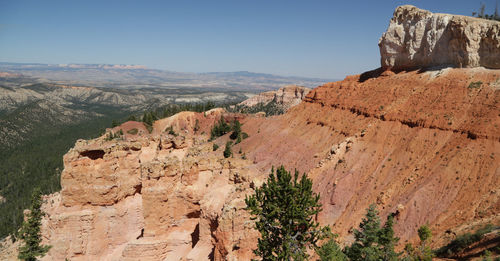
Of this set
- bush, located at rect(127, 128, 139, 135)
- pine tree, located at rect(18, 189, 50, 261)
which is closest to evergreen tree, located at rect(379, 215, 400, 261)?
pine tree, located at rect(18, 189, 50, 261)

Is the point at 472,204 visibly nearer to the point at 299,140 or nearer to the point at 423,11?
the point at 299,140

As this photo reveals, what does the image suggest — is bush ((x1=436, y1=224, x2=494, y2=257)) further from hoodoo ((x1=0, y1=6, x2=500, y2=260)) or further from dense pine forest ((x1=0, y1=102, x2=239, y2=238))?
dense pine forest ((x1=0, y1=102, x2=239, y2=238))

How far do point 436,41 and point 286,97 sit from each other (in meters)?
118

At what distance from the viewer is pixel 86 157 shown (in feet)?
68.5

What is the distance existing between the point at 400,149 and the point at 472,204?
10634 mm

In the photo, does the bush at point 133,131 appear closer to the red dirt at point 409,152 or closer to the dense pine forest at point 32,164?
the dense pine forest at point 32,164

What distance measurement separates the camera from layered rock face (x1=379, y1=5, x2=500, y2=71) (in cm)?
3359

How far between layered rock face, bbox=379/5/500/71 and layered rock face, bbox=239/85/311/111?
97.5 m

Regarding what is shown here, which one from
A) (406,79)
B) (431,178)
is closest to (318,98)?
(406,79)

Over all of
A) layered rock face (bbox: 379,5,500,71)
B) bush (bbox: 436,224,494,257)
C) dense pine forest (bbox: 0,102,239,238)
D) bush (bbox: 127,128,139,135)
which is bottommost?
dense pine forest (bbox: 0,102,239,238)

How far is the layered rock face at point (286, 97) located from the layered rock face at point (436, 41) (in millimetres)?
97525

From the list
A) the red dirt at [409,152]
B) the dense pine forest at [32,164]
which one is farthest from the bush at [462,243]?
the dense pine forest at [32,164]

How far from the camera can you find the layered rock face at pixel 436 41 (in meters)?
33.6

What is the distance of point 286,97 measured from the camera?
511ft
